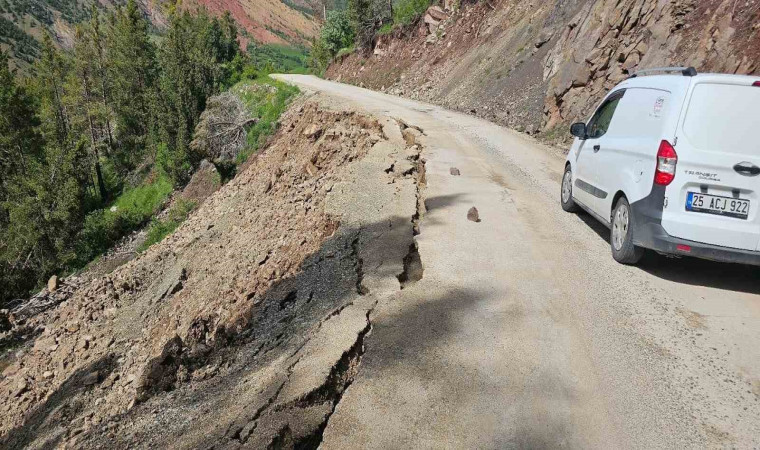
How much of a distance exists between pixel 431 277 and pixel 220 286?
4.79 metres

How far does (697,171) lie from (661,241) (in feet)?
2.45

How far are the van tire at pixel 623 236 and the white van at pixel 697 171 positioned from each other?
0.06 feet

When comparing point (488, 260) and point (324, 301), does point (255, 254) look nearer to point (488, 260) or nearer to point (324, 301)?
point (324, 301)

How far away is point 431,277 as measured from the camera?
5.41m

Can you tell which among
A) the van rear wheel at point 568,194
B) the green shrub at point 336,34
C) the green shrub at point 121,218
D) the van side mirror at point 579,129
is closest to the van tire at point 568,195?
the van rear wheel at point 568,194

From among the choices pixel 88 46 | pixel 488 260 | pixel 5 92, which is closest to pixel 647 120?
pixel 488 260

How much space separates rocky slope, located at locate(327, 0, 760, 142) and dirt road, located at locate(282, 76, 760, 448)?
7.56m

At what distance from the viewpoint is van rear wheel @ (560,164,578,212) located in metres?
7.76

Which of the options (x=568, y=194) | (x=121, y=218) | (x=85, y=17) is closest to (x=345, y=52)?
(x=121, y=218)

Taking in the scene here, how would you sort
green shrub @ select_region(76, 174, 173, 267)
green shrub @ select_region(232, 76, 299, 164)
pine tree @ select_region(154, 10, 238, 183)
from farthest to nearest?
1. pine tree @ select_region(154, 10, 238, 183)
2. green shrub @ select_region(76, 174, 173, 267)
3. green shrub @ select_region(232, 76, 299, 164)

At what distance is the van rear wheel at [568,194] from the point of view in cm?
776

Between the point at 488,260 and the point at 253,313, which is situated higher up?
the point at 488,260

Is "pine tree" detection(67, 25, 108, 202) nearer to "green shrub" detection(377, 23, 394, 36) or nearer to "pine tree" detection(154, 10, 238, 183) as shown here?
"pine tree" detection(154, 10, 238, 183)

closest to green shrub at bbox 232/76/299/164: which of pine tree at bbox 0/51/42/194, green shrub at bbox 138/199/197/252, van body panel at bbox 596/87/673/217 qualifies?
green shrub at bbox 138/199/197/252
